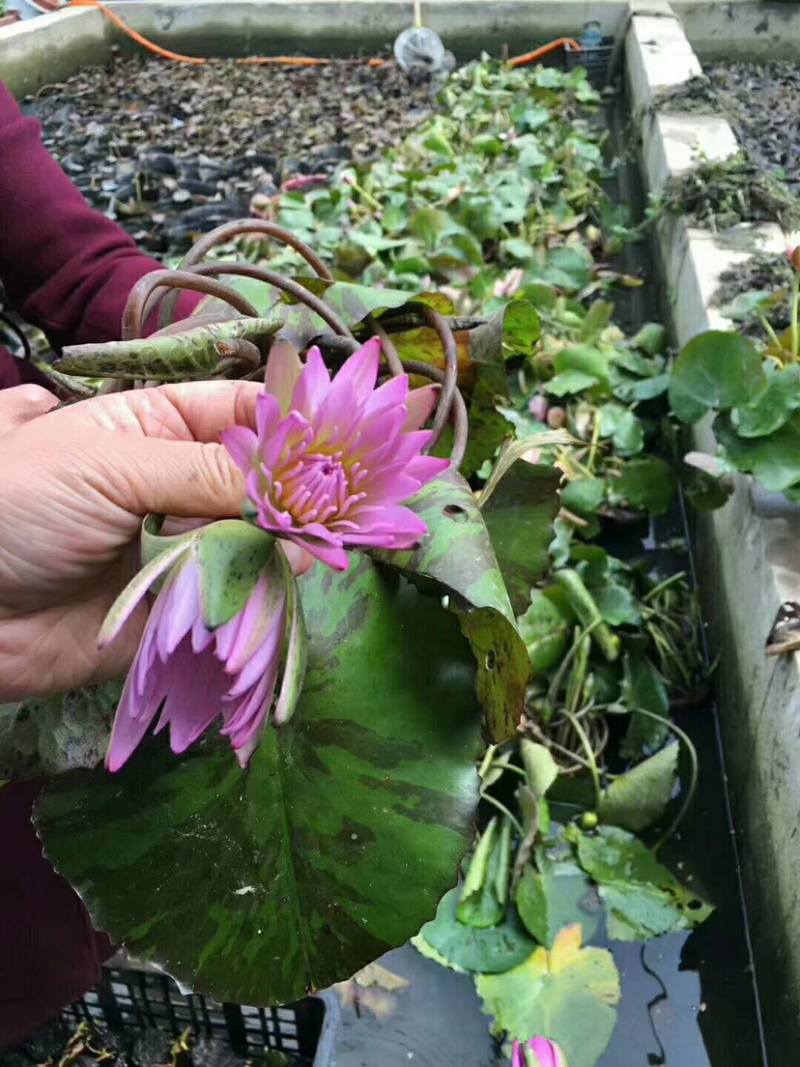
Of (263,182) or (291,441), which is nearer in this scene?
(291,441)

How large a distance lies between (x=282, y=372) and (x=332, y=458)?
0.04 meters

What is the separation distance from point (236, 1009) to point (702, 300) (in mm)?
1103

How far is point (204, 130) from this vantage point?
8.80 feet

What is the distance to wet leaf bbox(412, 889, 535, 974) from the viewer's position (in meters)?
0.83

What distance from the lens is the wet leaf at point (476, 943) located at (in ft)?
2.71

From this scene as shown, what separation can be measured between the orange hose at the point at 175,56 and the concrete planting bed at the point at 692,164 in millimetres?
31

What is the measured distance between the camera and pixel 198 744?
0.36 m

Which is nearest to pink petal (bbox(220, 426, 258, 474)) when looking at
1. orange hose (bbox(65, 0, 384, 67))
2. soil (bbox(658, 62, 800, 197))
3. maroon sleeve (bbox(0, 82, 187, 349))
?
maroon sleeve (bbox(0, 82, 187, 349))

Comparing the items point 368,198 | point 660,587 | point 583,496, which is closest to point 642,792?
point 660,587

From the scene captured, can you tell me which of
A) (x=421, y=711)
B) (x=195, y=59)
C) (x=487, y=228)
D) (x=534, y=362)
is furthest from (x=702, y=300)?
(x=195, y=59)

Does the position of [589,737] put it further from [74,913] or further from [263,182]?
[263,182]

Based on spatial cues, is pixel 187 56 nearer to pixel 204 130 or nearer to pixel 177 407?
pixel 204 130

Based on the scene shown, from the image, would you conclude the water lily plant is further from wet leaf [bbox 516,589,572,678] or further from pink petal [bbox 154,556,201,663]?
wet leaf [bbox 516,589,572,678]

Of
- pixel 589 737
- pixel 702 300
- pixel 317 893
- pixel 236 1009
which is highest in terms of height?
pixel 317 893
